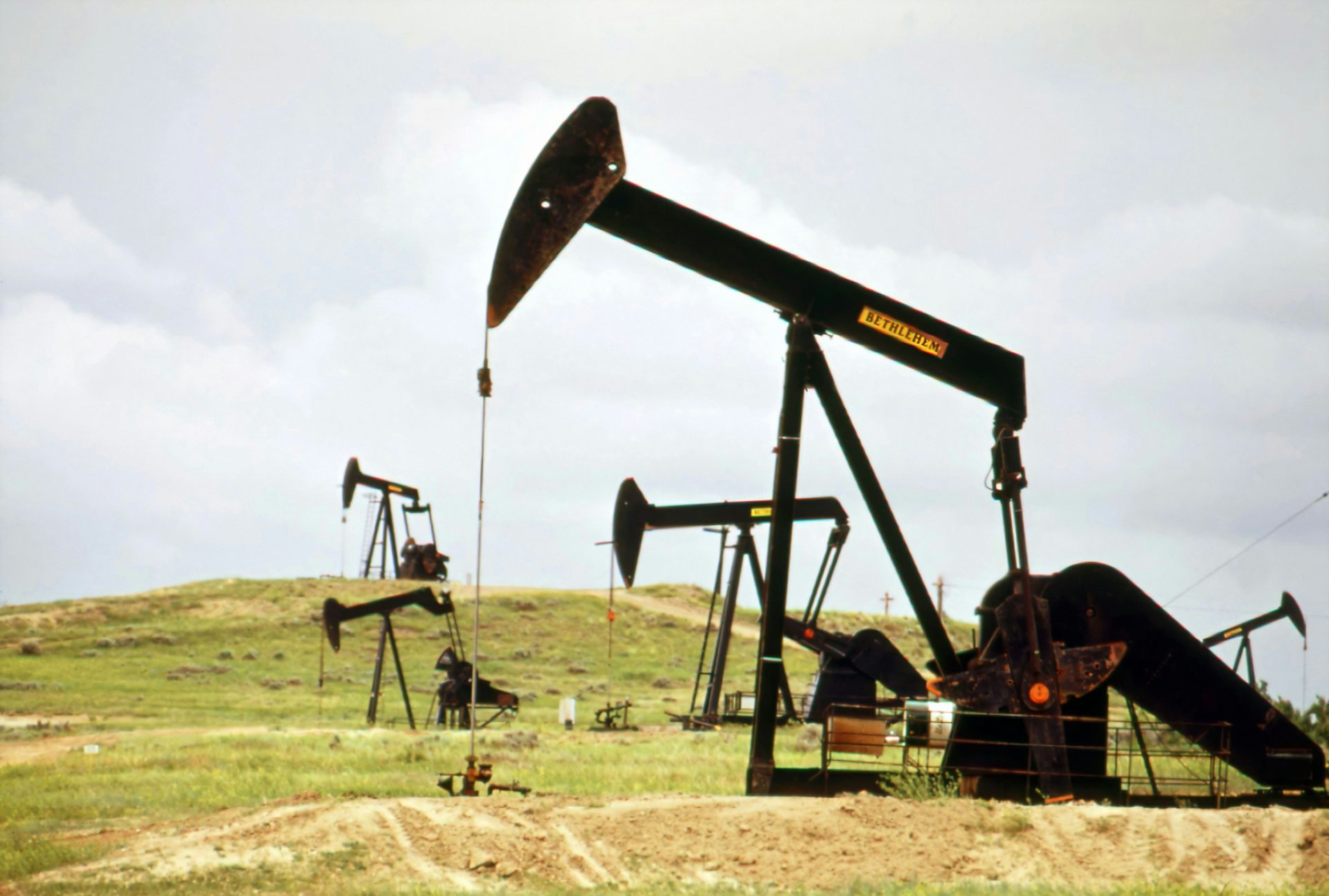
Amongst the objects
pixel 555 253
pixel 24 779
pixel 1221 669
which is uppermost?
pixel 555 253

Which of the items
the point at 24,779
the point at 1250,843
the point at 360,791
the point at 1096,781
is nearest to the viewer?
the point at 1250,843

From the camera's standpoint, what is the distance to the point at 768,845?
7805mm

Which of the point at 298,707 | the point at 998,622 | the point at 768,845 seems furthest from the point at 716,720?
the point at 768,845

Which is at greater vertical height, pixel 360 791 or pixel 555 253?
pixel 555 253

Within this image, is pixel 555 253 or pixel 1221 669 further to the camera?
pixel 1221 669

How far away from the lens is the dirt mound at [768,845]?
7.46 metres

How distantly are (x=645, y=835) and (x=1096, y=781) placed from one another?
3460 mm

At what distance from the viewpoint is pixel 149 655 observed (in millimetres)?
36531

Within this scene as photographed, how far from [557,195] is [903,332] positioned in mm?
2790

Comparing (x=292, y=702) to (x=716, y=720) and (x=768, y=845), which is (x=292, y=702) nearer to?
(x=716, y=720)

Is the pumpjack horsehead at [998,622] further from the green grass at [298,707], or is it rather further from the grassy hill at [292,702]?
the grassy hill at [292,702]

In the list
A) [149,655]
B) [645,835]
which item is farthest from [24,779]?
[149,655]

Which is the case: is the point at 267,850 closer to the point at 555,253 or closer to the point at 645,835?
the point at 645,835

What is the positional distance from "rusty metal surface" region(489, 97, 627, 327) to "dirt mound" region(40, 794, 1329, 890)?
127 inches
